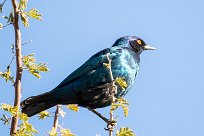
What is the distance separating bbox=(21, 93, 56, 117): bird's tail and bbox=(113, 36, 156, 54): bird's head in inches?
70.5

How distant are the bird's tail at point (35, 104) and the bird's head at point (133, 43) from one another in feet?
5.87

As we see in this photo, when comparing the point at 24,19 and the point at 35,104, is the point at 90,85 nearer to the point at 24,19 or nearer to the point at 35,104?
the point at 35,104

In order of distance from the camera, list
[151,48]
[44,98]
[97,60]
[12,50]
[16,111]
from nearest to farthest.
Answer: [16,111]
[12,50]
[44,98]
[97,60]
[151,48]

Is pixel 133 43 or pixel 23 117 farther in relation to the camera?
pixel 133 43

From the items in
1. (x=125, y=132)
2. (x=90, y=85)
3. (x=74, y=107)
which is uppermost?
(x=90, y=85)

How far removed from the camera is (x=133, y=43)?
7.47 meters

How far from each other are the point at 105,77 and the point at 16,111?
3.14 meters

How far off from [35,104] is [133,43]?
2329 millimetres

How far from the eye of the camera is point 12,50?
3273mm

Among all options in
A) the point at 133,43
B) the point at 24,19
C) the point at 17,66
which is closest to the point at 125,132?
the point at 17,66

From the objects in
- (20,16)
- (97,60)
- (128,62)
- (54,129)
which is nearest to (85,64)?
(97,60)

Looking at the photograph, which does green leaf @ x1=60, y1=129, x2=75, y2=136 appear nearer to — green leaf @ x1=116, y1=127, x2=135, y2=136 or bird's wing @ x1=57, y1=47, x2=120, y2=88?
green leaf @ x1=116, y1=127, x2=135, y2=136

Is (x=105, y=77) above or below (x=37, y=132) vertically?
above

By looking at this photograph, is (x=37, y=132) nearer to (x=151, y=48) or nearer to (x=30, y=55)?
(x=30, y=55)
